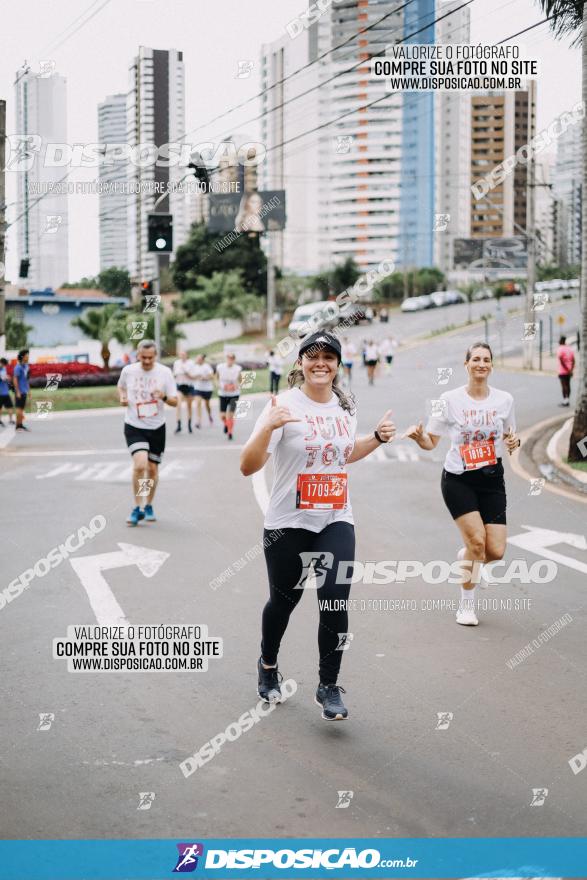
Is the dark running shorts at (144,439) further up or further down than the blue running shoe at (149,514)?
further up

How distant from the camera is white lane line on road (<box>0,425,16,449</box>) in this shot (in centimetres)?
2103

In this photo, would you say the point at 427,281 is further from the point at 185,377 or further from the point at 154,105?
the point at 185,377

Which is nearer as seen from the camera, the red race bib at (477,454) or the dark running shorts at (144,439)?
the red race bib at (477,454)

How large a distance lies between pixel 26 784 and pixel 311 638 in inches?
108

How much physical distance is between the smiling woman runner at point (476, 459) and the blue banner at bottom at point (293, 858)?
11.3 feet

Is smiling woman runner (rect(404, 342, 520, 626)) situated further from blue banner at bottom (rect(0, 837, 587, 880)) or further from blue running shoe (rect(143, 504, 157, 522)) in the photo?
blue running shoe (rect(143, 504, 157, 522))

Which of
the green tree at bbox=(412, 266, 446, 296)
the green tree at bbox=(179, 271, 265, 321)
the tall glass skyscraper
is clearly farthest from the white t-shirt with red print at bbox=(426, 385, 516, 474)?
the tall glass skyscraper

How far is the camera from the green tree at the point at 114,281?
50.6 metres

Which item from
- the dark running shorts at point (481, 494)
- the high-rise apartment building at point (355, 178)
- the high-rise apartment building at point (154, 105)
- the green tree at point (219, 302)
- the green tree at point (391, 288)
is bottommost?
the dark running shorts at point (481, 494)

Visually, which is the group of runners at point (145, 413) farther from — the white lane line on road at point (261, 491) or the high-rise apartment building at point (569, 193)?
the high-rise apartment building at point (569, 193)

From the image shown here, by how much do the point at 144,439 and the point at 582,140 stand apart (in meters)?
8.87

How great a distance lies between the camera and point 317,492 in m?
5.32

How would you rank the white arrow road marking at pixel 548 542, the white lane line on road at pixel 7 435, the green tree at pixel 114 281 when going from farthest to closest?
1. the green tree at pixel 114 281
2. the white lane line on road at pixel 7 435
3. the white arrow road marking at pixel 548 542

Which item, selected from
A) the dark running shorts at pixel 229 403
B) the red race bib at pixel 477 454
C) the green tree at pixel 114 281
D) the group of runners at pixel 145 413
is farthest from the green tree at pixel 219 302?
the red race bib at pixel 477 454
